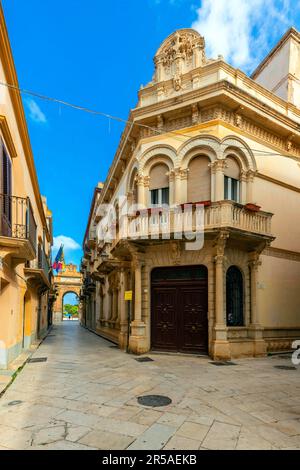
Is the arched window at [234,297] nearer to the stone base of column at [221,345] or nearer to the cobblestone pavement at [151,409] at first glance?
the stone base of column at [221,345]

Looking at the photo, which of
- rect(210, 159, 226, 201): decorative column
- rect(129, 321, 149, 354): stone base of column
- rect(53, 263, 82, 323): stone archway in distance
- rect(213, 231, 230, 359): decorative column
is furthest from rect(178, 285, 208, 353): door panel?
rect(53, 263, 82, 323): stone archway in distance

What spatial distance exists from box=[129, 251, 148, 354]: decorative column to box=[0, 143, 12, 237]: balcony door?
5.01 m

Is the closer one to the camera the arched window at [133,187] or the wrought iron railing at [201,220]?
the wrought iron railing at [201,220]

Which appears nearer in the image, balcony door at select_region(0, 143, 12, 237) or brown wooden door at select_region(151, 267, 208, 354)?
balcony door at select_region(0, 143, 12, 237)

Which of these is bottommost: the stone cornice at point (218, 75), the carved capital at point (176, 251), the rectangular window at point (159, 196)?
the carved capital at point (176, 251)

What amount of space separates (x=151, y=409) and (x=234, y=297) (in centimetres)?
715

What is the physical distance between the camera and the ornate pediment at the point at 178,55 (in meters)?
13.0

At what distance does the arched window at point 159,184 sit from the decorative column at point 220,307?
302 cm

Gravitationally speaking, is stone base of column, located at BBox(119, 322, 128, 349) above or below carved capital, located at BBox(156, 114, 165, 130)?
below

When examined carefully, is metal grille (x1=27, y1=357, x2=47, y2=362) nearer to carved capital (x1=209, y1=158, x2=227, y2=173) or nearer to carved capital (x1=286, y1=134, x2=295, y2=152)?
carved capital (x1=209, y1=158, x2=227, y2=173)

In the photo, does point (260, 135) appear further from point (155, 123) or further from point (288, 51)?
point (288, 51)

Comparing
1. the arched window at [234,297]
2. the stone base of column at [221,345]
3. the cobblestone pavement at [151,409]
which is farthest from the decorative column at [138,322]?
the arched window at [234,297]

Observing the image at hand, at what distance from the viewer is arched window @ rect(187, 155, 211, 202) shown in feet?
40.3
